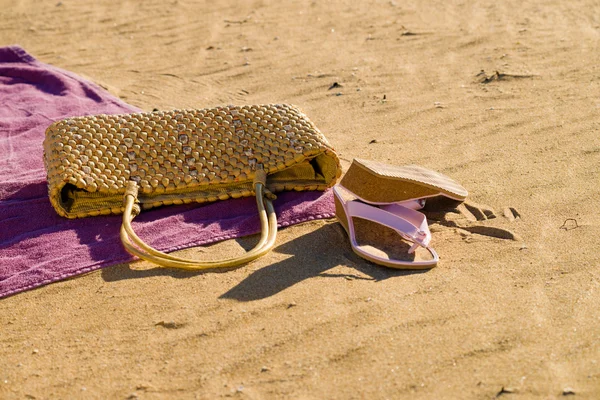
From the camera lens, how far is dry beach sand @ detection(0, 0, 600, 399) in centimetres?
232

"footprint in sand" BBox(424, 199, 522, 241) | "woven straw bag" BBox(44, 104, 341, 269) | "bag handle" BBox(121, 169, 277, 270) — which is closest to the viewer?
"bag handle" BBox(121, 169, 277, 270)

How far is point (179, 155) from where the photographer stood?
334 cm

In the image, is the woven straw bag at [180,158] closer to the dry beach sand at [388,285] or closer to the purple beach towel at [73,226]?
the purple beach towel at [73,226]

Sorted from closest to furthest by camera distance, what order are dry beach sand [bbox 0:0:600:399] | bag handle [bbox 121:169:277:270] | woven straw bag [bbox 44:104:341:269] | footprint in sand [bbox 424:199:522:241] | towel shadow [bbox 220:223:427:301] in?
dry beach sand [bbox 0:0:600:399] → towel shadow [bbox 220:223:427:301] → bag handle [bbox 121:169:277:270] → footprint in sand [bbox 424:199:522:241] → woven straw bag [bbox 44:104:341:269]

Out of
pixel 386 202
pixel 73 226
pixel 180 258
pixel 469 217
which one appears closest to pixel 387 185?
pixel 386 202

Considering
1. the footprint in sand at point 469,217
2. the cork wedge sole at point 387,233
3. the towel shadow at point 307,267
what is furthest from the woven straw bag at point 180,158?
the footprint in sand at point 469,217

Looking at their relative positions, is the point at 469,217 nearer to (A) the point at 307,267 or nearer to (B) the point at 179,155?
(A) the point at 307,267

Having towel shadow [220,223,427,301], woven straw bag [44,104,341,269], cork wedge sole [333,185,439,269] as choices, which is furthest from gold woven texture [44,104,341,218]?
towel shadow [220,223,427,301]

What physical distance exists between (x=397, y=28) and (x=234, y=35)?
4.21 feet

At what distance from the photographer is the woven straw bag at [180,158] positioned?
322cm

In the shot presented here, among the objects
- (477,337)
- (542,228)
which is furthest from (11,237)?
(542,228)

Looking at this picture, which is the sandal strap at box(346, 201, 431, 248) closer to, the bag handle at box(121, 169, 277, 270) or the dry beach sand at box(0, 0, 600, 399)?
the dry beach sand at box(0, 0, 600, 399)

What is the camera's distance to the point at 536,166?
3689 mm

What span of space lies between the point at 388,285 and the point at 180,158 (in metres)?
1.14
